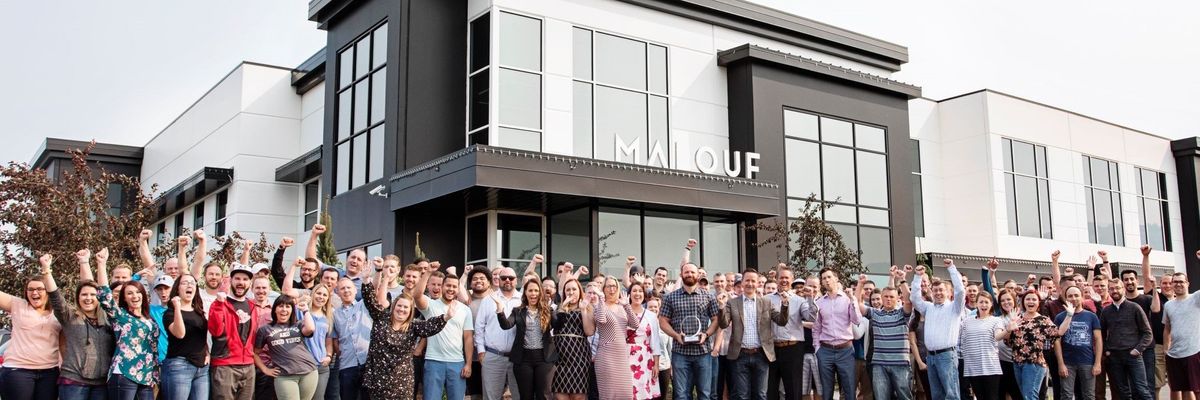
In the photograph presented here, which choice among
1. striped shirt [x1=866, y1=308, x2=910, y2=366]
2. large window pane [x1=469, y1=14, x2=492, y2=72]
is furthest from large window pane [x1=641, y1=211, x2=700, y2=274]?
striped shirt [x1=866, y1=308, x2=910, y2=366]

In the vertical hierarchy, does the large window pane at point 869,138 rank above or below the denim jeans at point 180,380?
above

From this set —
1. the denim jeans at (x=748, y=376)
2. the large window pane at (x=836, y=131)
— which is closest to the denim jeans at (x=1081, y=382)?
the denim jeans at (x=748, y=376)

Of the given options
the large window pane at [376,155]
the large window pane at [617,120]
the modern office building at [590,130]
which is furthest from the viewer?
the large window pane at [617,120]

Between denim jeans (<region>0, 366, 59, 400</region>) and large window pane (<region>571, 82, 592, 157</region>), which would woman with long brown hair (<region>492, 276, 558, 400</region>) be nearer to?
denim jeans (<region>0, 366, 59, 400</region>)

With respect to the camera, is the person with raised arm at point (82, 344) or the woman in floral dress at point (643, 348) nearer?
the person with raised arm at point (82, 344)

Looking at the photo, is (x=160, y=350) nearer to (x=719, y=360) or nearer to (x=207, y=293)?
(x=207, y=293)

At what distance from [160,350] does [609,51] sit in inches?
631

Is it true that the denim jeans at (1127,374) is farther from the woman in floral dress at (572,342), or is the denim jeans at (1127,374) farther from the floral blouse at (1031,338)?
the woman in floral dress at (572,342)

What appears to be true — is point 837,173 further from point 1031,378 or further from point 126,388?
point 126,388

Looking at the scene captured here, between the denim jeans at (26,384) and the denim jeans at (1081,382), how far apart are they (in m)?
12.1

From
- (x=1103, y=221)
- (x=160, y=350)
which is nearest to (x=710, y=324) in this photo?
(x=160, y=350)

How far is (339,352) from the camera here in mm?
10391

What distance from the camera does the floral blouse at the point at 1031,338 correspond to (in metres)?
12.6

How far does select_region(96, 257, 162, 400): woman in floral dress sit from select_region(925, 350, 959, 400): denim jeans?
9213 mm
